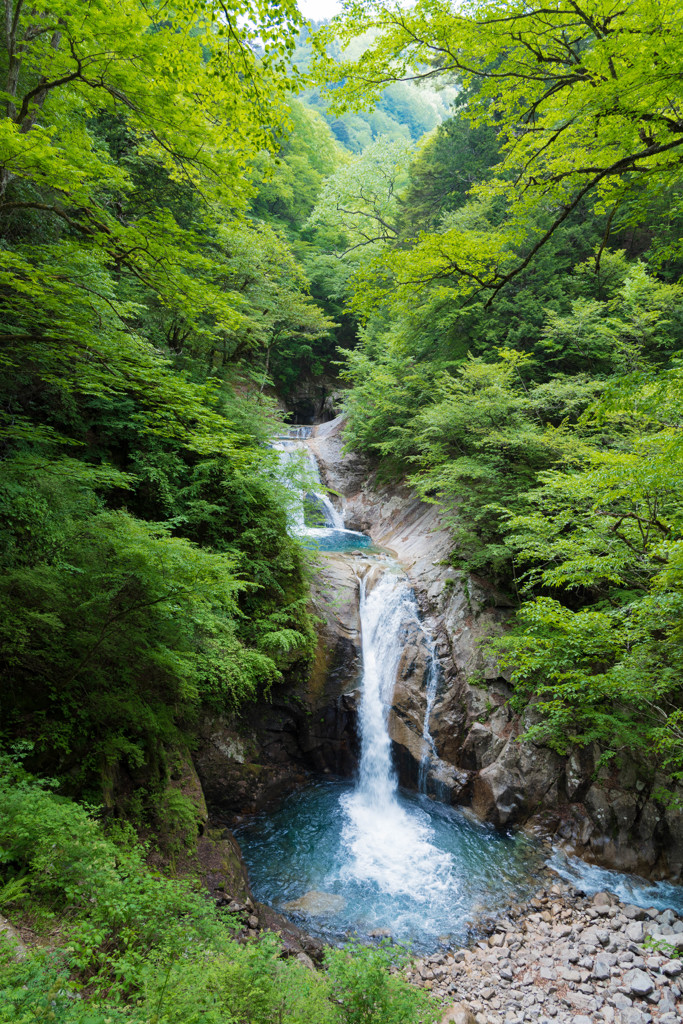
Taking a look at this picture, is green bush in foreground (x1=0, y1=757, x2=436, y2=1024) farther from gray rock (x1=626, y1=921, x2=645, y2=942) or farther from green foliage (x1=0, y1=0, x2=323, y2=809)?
gray rock (x1=626, y1=921, x2=645, y2=942)

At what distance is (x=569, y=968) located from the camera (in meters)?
5.12

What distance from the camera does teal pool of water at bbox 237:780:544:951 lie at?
18.9ft

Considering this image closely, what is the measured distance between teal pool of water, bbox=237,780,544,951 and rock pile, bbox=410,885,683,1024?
0.34 metres

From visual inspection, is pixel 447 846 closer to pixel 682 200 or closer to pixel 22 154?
pixel 682 200

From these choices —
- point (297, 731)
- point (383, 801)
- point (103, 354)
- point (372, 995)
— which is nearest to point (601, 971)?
point (383, 801)

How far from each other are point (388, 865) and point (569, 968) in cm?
247

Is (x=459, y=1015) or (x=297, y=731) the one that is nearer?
(x=459, y=1015)

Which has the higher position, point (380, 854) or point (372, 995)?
point (372, 995)

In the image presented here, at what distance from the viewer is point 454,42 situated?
135 inches

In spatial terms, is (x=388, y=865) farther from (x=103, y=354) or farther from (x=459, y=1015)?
(x=103, y=354)

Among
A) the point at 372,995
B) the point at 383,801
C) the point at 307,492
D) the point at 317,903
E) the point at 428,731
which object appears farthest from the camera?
the point at 307,492

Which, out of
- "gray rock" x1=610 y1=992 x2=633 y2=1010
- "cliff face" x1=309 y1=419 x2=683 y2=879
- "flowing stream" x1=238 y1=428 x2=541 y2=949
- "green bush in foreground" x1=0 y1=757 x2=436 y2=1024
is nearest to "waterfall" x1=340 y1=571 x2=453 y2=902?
"flowing stream" x1=238 y1=428 x2=541 y2=949

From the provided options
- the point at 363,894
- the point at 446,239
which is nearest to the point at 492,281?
the point at 446,239

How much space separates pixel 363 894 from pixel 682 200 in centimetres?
865
